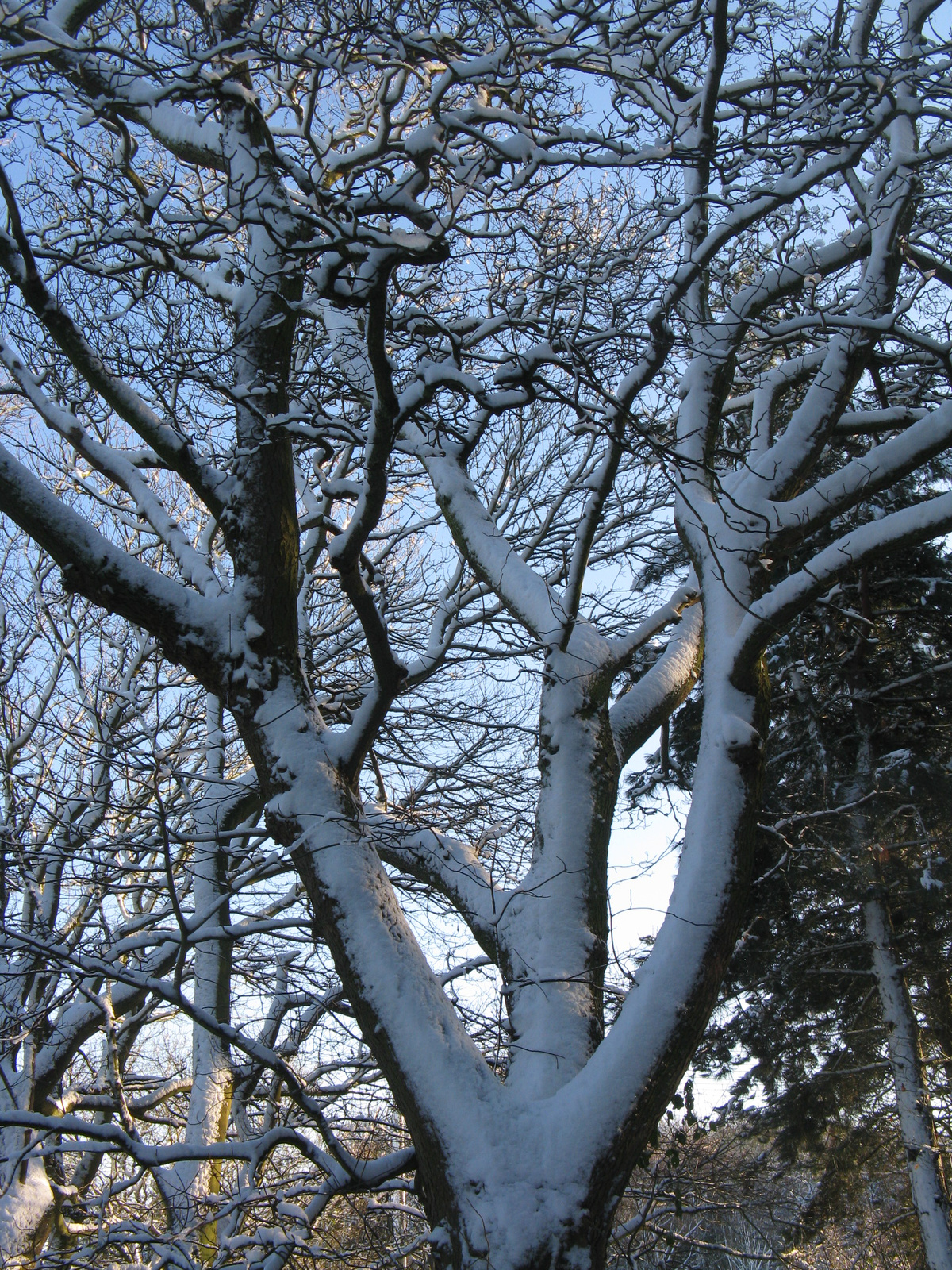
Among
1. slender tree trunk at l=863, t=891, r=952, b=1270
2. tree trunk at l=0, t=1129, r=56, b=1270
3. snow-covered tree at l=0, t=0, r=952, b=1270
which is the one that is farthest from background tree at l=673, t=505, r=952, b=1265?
tree trunk at l=0, t=1129, r=56, b=1270

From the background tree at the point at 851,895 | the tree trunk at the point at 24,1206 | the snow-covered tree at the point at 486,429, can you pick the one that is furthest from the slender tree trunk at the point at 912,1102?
the tree trunk at the point at 24,1206

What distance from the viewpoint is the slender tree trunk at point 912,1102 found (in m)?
6.87

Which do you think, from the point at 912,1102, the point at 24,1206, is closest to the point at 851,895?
the point at 912,1102

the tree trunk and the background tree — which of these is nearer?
the tree trunk

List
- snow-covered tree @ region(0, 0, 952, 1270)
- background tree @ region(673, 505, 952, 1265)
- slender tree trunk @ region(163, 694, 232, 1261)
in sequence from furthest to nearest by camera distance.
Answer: background tree @ region(673, 505, 952, 1265) → slender tree trunk @ region(163, 694, 232, 1261) → snow-covered tree @ region(0, 0, 952, 1270)

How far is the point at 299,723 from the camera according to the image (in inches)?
134

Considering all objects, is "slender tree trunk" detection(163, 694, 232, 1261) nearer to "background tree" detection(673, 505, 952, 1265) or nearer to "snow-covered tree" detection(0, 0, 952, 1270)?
"snow-covered tree" detection(0, 0, 952, 1270)

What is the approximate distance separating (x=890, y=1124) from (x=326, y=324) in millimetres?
9782

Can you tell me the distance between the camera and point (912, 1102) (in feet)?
23.5

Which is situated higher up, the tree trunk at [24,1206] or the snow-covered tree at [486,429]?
the snow-covered tree at [486,429]

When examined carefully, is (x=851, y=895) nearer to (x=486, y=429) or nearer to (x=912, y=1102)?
(x=912, y=1102)

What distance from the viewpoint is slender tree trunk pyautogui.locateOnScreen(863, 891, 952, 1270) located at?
6.87m

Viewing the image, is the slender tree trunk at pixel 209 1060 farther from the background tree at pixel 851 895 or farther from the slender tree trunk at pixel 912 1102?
the slender tree trunk at pixel 912 1102

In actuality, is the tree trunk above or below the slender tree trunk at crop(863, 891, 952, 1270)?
below
